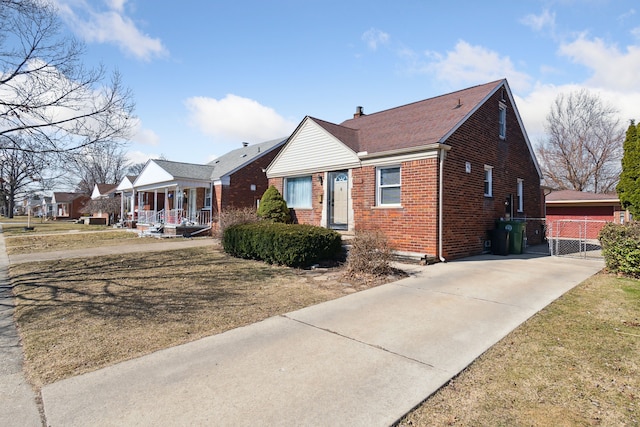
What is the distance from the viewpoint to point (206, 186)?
22.0 metres

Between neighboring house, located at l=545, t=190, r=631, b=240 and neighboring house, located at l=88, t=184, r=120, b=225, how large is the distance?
1570 inches

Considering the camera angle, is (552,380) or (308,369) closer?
(552,380)

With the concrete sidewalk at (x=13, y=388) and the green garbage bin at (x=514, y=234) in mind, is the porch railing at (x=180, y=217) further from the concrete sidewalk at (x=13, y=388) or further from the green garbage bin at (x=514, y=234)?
the green garbage bin at (x=514, y=234)

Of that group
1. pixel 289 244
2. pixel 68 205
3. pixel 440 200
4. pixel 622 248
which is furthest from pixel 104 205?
pixel 622 248

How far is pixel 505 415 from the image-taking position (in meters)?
2.78

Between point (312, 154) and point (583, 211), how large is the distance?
18.0m

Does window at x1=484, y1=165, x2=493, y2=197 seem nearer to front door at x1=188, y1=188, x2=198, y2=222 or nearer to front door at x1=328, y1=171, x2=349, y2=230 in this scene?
front door at x1=328, y1=171, x2=349, y2=230

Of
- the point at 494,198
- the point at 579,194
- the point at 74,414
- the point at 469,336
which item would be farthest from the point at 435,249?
the point at 579,194

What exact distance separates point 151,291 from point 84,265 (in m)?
5.05

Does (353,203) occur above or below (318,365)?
above

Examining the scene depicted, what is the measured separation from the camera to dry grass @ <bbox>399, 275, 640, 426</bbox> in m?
2.77

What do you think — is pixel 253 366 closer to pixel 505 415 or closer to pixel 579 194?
pixel 505 415

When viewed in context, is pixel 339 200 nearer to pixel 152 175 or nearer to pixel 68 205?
pixel 152 175

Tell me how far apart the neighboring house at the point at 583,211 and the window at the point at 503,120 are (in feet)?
30.4
